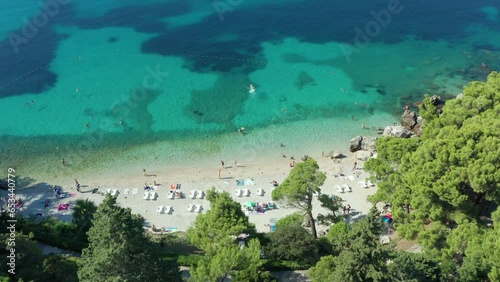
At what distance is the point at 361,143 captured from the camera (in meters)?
48.6

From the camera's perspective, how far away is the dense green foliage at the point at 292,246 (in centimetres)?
3056

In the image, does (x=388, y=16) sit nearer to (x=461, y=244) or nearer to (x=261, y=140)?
(x=261, y=140)

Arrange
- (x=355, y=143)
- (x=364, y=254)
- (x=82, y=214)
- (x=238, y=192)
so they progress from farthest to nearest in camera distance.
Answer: (x=355, y=143)
(x=238, y=192)
(x=82, y=214)
(x=364, y=254)

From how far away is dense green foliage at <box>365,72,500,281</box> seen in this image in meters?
27.7

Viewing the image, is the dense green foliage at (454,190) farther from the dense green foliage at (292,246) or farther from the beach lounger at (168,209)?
the beach lounger at (168,209)

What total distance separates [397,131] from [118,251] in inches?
1462

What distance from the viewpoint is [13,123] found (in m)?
56.0

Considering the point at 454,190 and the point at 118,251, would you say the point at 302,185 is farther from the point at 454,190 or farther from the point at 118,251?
the point at 118,251

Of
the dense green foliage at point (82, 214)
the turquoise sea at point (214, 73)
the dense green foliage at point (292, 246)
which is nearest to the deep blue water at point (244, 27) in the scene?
the turquoise sea at point (214, 73)

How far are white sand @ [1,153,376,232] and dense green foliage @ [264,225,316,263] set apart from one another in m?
7.65

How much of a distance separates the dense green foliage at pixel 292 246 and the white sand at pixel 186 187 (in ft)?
25.1

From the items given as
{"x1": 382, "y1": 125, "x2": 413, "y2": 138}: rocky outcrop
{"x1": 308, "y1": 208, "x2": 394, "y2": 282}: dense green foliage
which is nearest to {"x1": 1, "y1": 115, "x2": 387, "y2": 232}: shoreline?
{"x1": 382, "y1": 125, "x2": 413, "y2": 138}: rocky outcrop

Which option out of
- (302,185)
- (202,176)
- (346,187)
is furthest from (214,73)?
(302,185)

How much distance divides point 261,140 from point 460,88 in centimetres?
2861
